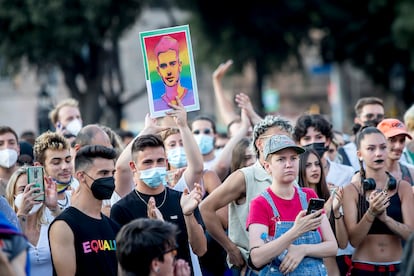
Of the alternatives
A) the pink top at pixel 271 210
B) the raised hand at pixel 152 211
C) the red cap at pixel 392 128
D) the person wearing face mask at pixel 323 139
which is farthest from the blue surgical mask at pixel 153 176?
the red cap at pixel 392 128

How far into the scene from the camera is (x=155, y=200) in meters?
7.79

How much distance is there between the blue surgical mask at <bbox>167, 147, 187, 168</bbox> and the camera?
9688 mm

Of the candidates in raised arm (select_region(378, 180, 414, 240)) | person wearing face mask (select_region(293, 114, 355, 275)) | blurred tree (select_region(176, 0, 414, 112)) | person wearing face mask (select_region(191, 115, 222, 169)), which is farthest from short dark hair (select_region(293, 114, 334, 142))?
blurred tree (select_region(176, 0, 414, 112))

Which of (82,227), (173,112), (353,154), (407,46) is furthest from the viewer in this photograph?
(407,46)

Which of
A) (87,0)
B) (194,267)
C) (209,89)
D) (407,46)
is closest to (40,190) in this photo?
(194,267)

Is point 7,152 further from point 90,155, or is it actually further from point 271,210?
point 271,210

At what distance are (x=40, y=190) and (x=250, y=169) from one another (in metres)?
1.67

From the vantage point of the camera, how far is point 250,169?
7.95m

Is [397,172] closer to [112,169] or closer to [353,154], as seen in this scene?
[353,154]

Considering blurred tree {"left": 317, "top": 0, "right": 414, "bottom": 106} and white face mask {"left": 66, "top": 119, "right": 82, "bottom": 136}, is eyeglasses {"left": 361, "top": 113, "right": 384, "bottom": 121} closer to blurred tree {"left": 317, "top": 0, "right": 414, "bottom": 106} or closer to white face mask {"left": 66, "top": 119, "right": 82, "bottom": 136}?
white face mask {"left": 66, "top": 119, "right": 82, "bottom": 136}

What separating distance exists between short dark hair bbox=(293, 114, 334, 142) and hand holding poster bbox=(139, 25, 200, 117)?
1599mm

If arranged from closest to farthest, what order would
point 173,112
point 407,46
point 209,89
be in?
point 173,112 → point 407,46 → point 209,89

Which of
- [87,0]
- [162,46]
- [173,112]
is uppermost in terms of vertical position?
[87,0]

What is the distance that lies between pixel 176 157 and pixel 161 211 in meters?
2.00
